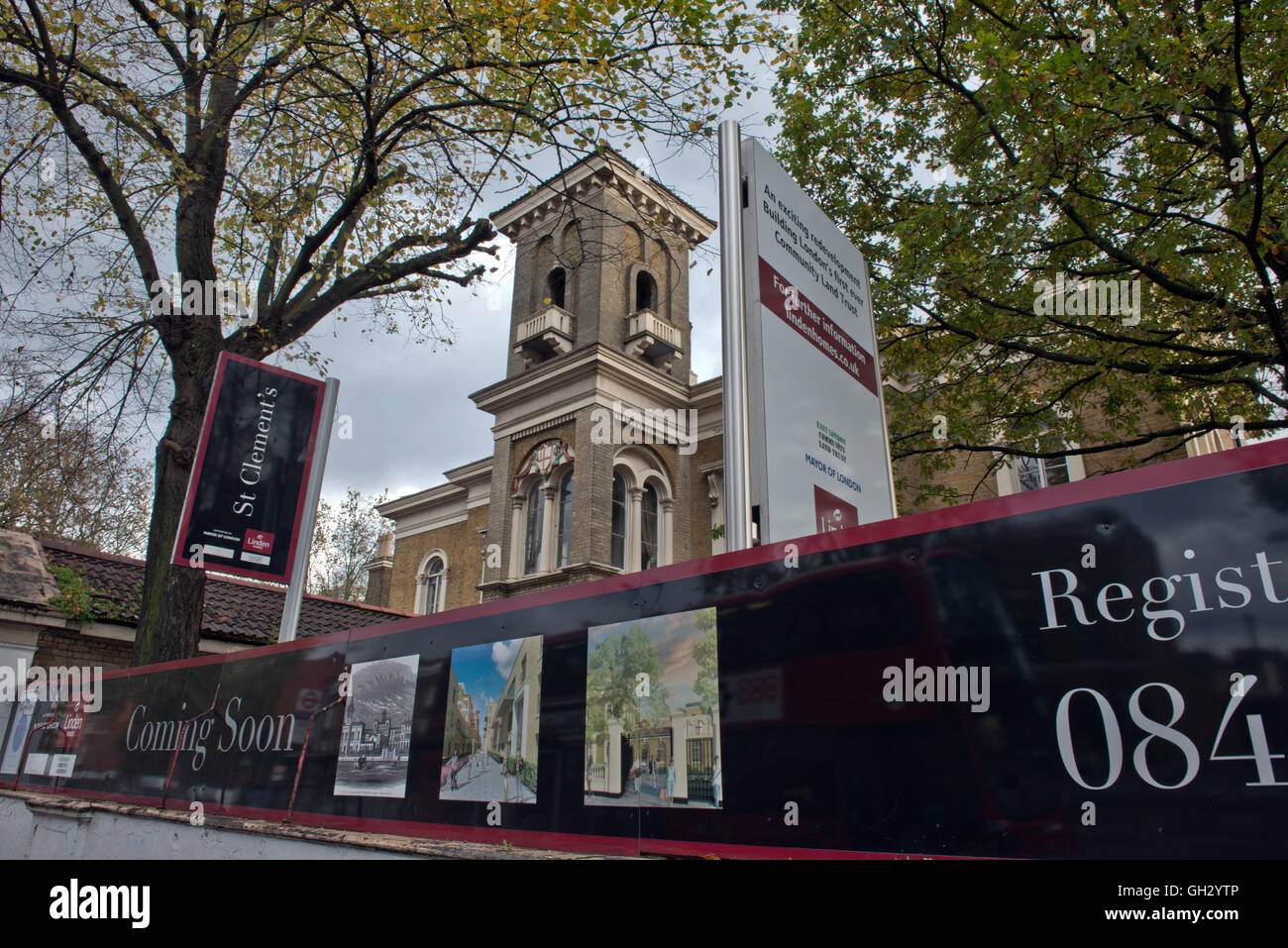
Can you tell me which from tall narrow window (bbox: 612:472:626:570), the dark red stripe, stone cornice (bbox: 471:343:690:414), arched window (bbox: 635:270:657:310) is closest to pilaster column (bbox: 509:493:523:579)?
stone cornice (bbox: 471:343:690:414)

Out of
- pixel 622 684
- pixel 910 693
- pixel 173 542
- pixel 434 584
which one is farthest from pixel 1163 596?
pixel 434 584

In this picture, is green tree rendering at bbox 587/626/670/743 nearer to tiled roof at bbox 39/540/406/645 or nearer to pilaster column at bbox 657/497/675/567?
tiled roof at bbox 39/540/406/645

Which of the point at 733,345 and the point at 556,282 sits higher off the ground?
the point at 556,282

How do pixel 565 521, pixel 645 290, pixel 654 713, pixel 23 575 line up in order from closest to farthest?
pixel 654 713 < pixel 23 575 < pixel 565 521 < pixel 645 290

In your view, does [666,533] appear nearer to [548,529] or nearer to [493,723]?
[548,529]

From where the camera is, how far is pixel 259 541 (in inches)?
319

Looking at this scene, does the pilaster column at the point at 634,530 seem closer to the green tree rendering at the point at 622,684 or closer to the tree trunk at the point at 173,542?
the tree trunk at the point at 173,542

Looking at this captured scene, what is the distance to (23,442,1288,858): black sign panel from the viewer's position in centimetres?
189

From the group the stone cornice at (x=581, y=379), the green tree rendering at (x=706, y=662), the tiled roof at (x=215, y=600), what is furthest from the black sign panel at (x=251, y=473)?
the stone cornice at (x=581, y=379)

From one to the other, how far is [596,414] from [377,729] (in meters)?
18.1

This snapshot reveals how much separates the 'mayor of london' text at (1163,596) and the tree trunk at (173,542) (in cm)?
911

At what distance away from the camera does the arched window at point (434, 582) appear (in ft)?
96.8

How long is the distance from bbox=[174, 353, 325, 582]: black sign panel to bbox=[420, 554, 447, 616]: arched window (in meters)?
21.4

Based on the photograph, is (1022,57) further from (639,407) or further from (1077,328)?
(639,407)
